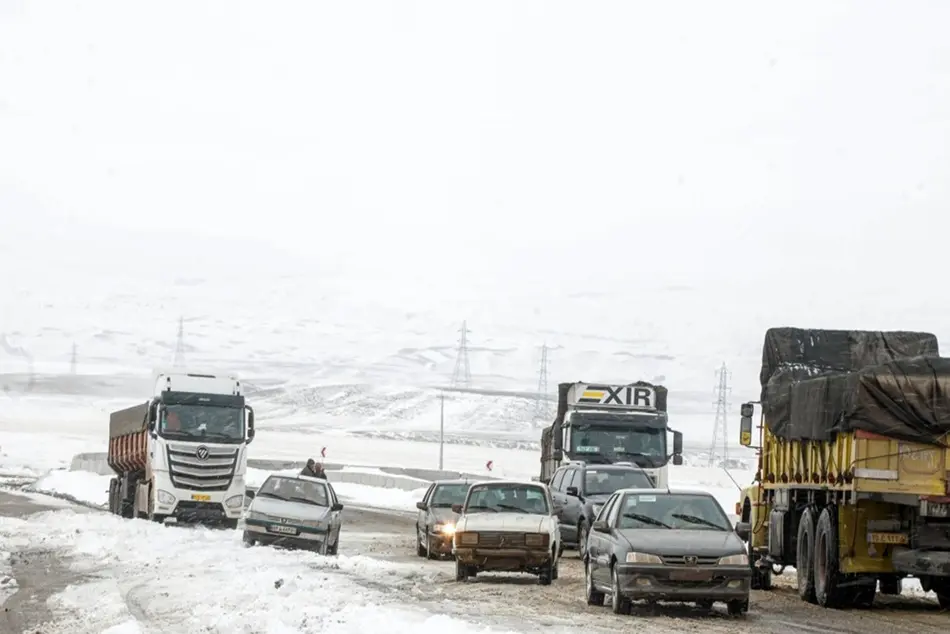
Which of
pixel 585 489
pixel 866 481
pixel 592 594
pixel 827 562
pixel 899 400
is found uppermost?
pixel 899 400

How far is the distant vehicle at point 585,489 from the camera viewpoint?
2895 cm

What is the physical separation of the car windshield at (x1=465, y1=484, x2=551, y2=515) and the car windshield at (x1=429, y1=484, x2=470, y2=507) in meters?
5.08

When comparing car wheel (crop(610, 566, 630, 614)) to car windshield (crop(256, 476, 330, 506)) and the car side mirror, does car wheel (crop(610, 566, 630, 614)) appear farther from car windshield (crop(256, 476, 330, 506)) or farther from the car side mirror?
car windshield (crop(256, 476, 330, 506))

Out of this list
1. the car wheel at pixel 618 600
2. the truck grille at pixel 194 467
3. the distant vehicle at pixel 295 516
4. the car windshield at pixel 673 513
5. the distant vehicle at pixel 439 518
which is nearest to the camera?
the car wheel at pixel 618 600

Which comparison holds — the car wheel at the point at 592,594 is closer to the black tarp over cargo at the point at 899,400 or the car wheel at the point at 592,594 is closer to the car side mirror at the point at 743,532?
the car side mirror at the point at 743,532

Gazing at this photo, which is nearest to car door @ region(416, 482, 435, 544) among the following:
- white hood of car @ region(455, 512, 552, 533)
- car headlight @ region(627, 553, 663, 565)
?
white hood of car @ region(455, 512, 552, 533)

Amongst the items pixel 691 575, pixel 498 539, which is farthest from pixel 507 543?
pixel 691 575

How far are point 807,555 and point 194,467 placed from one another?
1902 centimetres

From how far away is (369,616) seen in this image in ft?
48.9

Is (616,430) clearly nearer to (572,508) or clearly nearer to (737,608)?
(572,508)

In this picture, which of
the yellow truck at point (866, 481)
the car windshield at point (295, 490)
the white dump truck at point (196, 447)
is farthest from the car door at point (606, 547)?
the white dump truck at point (196, 447)

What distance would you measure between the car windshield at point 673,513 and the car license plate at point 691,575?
1085 millimetres

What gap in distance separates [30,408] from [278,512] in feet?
448

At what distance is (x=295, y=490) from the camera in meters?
29.2
